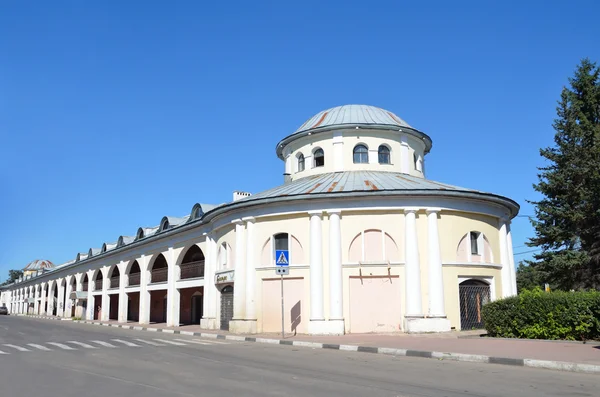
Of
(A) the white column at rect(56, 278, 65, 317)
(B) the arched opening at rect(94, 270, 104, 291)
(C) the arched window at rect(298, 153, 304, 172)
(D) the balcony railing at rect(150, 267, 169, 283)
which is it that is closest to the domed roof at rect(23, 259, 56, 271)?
(A) the white column at rect(56, 278, 65, 317)

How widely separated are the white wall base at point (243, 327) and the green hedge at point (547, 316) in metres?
9.33

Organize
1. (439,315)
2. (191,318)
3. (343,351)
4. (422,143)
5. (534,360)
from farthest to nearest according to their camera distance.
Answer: (191,318)
(422,143)
(439,315)
(343,351)
(534,360)

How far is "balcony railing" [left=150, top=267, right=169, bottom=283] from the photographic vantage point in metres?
34.3

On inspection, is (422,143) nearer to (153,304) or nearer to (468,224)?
(468,224)

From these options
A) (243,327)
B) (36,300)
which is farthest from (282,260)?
(36,300)

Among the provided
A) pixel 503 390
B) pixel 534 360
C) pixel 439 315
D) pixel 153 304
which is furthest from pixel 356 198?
pixel 153 304

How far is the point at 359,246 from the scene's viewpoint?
21.2m

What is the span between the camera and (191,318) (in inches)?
1377

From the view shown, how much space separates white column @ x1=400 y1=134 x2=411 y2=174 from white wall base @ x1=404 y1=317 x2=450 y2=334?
849 centimetres

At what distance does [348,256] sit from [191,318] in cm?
1755

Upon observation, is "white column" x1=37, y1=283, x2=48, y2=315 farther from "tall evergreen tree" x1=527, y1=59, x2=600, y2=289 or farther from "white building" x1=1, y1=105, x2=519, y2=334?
"tall evergreen tree" x1=527, y1=59, x2=600, y2=289

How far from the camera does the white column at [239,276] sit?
22547 mm

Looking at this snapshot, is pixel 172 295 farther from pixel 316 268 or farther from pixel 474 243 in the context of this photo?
pixel 474 243

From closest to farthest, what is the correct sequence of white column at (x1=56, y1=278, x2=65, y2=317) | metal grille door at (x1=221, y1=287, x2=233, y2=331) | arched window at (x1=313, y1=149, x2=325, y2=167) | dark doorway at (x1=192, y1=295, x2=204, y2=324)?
metal grille door at (x1=221, y1=287, x2=233, y2=331), arched window at (x1=313, y1=149, x2=325, y2=167), dark doorway at (x1=192, y1=295, x2=204, y2=324), white column at (x1=56, y1=278, x2=65, y2=317)
